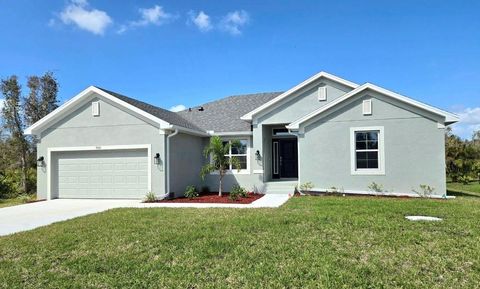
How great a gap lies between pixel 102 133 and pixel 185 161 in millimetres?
3905

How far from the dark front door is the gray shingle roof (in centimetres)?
216

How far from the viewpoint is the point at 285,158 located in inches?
731

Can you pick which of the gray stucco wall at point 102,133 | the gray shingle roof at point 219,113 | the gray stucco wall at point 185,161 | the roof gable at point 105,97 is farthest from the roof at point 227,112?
the gray stucco wall at point 102,133

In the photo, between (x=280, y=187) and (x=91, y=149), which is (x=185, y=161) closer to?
(x=91, y=149)

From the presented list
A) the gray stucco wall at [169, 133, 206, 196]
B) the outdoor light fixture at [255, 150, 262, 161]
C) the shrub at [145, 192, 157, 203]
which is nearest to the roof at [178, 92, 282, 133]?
the gray stucco wall at [169, 133, 206, 196]

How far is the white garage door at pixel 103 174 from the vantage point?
594 inches

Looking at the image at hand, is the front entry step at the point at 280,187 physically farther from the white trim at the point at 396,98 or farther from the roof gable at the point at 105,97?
the roof gable at the point at 105,97

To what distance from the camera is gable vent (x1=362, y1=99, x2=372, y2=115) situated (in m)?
14.1

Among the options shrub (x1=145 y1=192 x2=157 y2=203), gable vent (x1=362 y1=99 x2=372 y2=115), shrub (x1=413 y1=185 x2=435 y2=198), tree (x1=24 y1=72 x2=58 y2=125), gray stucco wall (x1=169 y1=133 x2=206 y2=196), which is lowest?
shrub (x1=145 y1=192 x2=157 y2=203)

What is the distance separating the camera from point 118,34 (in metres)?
15.9

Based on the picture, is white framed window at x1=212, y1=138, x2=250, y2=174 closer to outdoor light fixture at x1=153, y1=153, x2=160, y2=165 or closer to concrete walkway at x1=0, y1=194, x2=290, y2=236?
outdoor light fixture at x1=153, y1=153, x2=160, y2=165

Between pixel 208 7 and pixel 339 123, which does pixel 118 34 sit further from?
pixel 339 123

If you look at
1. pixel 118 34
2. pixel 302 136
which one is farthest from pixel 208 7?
pixel 302 136

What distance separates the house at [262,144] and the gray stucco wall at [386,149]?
0.12 ft
